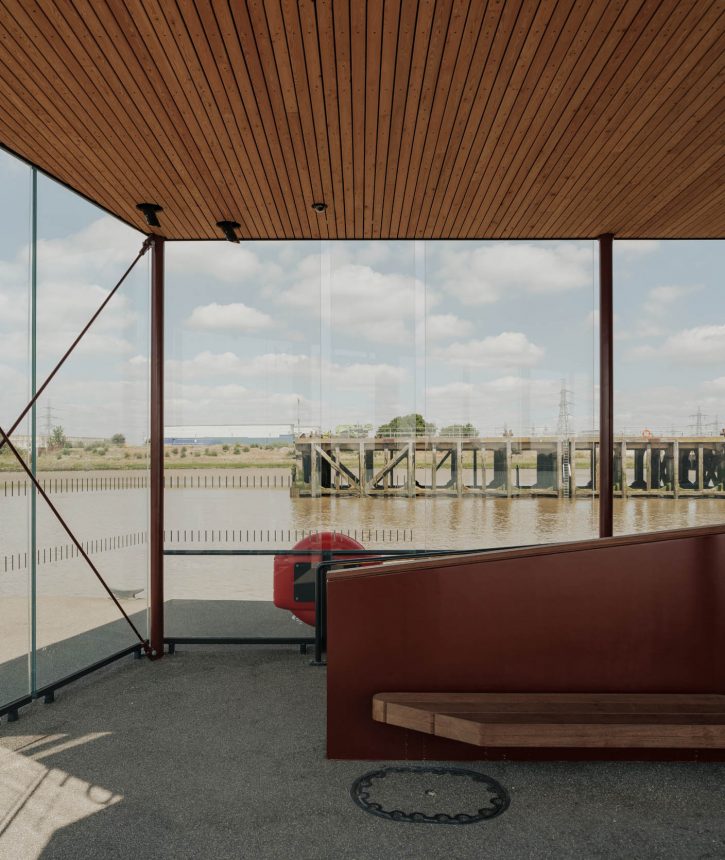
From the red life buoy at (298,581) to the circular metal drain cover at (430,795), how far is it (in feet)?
7.39

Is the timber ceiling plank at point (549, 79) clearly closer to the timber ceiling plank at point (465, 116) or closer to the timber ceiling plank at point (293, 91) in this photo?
the timber ceiling plank at point (465, 116)

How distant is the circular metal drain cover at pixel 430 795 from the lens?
2680 mm

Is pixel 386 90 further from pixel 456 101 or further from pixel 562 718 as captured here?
pixel 562 718

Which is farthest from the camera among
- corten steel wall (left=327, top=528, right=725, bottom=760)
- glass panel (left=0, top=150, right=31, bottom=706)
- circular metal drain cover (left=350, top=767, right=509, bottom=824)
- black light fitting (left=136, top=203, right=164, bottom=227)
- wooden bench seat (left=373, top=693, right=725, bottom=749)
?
black light fitting (left=136, top=203, right=164, bottom=227)

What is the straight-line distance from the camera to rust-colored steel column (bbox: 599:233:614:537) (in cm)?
512

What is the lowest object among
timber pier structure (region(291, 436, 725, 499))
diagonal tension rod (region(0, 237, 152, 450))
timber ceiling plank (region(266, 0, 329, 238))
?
timber pier structure (region(291, 436, 725, 499))

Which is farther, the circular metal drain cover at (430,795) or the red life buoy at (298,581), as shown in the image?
the red life buoy at (298,581)

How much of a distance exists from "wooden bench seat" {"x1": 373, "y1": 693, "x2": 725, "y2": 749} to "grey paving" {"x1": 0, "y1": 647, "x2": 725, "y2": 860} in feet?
0.73

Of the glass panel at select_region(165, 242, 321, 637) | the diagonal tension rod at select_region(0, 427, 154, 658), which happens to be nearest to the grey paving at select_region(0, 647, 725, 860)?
the diagonal tension rod at select_region(0, 427, 154, 658)

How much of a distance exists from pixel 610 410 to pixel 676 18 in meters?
3.00

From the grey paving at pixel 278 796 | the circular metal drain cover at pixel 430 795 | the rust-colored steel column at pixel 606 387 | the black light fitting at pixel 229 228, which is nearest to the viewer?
the grey paving at pixel 278 796

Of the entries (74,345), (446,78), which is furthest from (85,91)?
(74,345)

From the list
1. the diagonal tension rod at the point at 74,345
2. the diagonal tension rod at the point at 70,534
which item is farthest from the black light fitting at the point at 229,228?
the diagonal tension rod at the point at 70,534

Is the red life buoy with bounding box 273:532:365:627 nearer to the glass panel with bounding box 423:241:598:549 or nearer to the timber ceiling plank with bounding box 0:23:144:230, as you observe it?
the glass panel with bounding box 423:241:598:549
